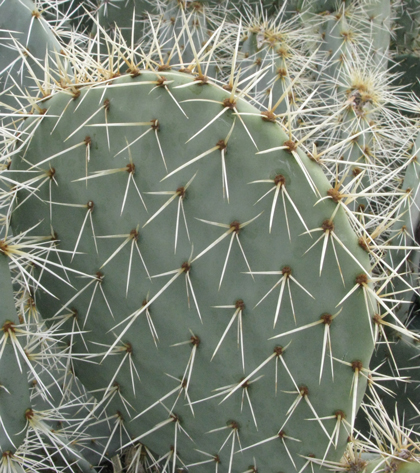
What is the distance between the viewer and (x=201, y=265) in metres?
1.05

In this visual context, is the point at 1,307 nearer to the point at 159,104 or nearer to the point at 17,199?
the point at 17,199

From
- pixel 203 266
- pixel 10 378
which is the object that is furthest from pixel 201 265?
pixel 10 378

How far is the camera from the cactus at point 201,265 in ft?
3.19

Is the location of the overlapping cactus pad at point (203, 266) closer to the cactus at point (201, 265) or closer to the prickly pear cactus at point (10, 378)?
the cactus at point (201, 265)

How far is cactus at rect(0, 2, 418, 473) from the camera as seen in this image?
3.19 feet

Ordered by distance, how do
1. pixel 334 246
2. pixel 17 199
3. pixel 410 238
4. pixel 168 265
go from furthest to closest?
pixel 410 238
pixel 17 199
pixel 168 265
pixel 334 246

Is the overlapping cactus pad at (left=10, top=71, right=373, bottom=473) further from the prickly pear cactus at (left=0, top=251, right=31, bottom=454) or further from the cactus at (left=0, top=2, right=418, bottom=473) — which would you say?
the prickly pear cactus at (left=0, top=251, right=31, bottom=454)

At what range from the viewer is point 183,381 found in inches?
45.5

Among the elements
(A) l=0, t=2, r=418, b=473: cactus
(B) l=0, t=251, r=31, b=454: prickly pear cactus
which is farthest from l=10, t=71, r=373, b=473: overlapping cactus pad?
(B) l=0, t=251, r=31, b=454: prickly pear cactus

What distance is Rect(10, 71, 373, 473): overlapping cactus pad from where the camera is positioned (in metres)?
0.97

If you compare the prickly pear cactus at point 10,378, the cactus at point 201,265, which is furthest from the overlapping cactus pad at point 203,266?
the prickly pear cactus at point 10,378

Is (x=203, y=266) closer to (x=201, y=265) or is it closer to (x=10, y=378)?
(x=201, y=265)

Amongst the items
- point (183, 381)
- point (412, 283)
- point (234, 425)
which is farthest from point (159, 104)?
point (412, 283)

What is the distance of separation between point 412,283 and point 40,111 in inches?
51.3
